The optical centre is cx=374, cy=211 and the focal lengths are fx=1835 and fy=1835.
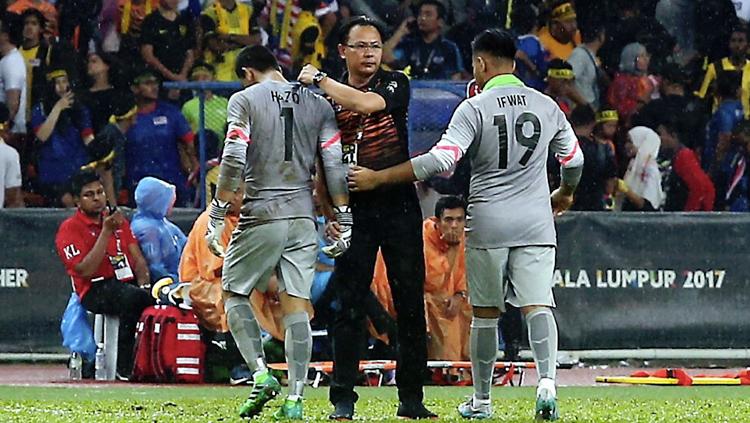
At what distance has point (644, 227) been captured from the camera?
16500mm

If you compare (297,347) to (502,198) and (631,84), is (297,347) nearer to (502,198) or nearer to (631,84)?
(502,198)

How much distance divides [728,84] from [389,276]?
432 inches

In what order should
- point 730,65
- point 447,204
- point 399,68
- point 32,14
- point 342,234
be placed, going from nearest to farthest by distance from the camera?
point 342,234 → point 447,204 → point 399,68 → point 32,14 → point 730,65

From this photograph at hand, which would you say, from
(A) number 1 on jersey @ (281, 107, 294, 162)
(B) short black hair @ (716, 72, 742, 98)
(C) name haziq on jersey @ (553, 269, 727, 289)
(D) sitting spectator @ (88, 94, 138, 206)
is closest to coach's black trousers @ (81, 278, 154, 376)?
(D) sitting spectator @ (88, 94, 138, 206)

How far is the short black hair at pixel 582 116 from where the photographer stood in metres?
18.6

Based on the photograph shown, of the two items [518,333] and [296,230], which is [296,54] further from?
[296,230]

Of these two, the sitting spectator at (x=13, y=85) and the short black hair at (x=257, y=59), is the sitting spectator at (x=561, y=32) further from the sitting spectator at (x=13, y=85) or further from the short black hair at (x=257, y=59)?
the short black hair at (x=257, y=59)

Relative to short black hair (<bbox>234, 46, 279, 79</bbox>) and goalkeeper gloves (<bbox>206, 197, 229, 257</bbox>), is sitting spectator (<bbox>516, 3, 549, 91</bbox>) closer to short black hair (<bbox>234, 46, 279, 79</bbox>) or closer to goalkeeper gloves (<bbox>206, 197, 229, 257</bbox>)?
short black hair (<bbox>234, 46, 279, 79</bbox>)

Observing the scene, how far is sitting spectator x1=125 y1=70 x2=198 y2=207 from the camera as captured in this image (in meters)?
18.4

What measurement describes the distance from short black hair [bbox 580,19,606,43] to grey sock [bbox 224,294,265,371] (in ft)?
36.1

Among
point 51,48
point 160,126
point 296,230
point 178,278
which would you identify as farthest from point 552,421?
point 51,48

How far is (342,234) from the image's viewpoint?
380 inches

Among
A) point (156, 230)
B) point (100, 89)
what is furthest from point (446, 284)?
point (100, 89)

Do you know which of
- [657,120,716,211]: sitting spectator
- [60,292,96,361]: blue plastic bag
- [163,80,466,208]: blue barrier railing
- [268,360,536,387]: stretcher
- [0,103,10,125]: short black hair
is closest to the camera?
[268,360,536,387]: stretcher
